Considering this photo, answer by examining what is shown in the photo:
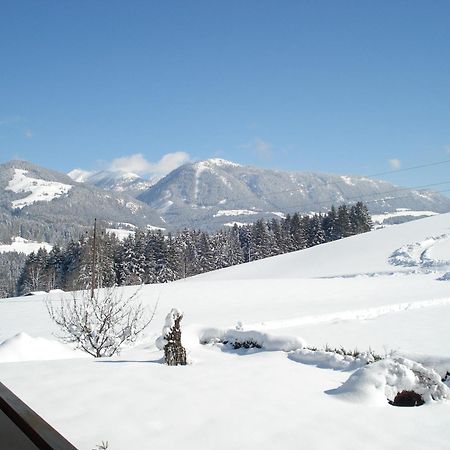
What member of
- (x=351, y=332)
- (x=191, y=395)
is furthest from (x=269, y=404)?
(x=351, y=332)

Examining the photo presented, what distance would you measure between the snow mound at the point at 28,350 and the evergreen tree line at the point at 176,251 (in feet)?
169

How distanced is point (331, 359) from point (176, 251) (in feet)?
219

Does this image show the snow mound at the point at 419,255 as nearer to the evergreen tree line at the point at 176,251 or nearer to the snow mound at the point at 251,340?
the snow mound at the point at 251,340

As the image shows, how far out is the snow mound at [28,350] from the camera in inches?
428

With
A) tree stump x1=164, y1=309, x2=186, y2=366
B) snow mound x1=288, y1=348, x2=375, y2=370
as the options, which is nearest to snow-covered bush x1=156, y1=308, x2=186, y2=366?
tree stump x1=164, y1=309, x2=186, y2=366

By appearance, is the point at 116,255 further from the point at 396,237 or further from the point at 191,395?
the point at 191,395

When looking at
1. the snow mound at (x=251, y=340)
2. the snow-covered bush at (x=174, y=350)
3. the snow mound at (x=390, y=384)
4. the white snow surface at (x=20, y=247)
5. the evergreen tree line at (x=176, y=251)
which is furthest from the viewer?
the white snow surface at (x=20, y=247)

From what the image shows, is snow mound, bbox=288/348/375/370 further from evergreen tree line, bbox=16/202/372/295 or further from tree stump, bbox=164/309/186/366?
evergreen tree line, bbox=16/202/372/295

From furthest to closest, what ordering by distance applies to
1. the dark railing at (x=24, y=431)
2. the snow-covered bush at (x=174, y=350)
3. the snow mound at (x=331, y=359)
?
the snow-covered bush at (x=174, y=350), the snow mound at (x=331, y=359), the dark railing at (x=24, y=431)

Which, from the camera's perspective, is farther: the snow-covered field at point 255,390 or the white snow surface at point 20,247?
the white snow surface at point 20,247

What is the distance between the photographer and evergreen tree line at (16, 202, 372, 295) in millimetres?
68750

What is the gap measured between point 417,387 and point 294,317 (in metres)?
12.6

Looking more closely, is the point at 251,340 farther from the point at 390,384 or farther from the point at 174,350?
the point at 390,384

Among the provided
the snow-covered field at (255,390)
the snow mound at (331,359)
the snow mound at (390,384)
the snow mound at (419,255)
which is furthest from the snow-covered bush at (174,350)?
the snow mound at (419,255)
